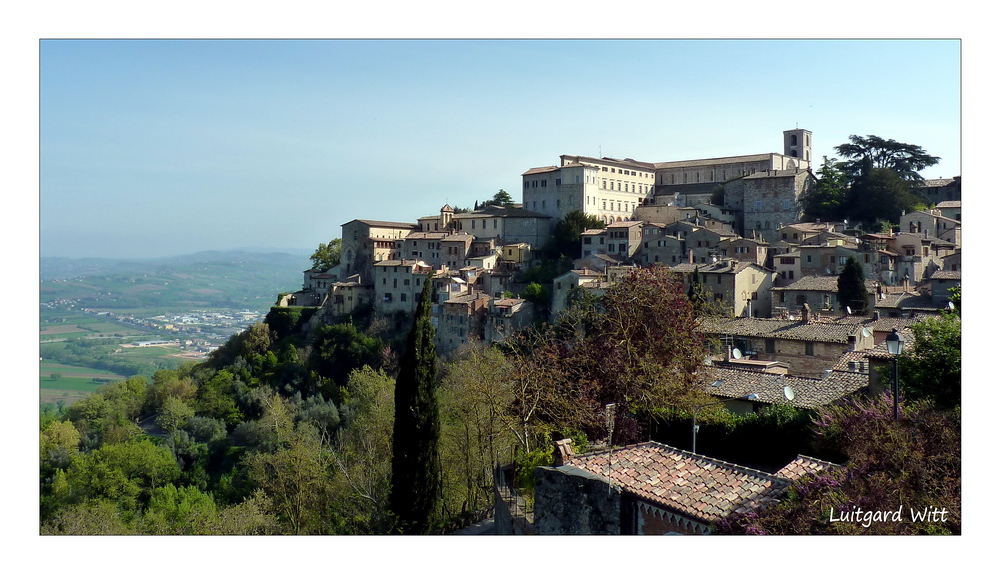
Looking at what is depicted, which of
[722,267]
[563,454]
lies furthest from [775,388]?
[722,267]

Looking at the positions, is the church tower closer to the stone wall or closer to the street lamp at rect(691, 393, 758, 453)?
the street lamp at rect(691, 393, 758, 453)

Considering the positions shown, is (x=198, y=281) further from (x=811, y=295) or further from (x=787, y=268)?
(x=811, y=295)

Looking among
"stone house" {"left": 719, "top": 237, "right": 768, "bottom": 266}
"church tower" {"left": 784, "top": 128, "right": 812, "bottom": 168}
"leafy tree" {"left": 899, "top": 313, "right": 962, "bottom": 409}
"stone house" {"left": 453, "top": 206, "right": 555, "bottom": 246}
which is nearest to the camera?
"leafy tree" {"left": 899, "top": 313, "right": 962, "bottom": 409}

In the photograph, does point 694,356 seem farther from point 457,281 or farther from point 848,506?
point 457,281

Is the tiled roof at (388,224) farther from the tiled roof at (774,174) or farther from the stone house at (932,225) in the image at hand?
the stone house at (932,225)

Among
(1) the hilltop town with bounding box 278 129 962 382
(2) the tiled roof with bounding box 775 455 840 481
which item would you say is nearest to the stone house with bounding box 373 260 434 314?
(1) the hilltop town with bounding box 278 129 962 382
